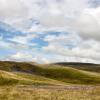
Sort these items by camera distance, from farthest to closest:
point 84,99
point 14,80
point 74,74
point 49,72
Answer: point 49,72, point 74,74, point 14,80, point 84,99

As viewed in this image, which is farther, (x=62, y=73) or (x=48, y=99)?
(x=62, y=73)

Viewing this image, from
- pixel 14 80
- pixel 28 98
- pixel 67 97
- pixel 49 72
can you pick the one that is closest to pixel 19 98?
pixel 28 98

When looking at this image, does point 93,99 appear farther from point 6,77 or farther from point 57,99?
point 6,77

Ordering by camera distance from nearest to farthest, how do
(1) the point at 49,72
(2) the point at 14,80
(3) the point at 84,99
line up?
(3) the point at 84,99 → (2) the point at 14,80 → (1) the point at 49,72

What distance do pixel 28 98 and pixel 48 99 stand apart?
77.2 inches

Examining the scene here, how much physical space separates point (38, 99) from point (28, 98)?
3.31ft

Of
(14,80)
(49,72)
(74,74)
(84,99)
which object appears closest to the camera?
(84,99)

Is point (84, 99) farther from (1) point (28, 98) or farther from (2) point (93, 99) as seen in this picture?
(1) point (28, 98)

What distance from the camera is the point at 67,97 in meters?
27.9

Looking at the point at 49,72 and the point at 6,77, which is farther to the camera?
the point at 49,72

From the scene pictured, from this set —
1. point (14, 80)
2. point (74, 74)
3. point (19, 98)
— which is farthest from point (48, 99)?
point (74, 74)

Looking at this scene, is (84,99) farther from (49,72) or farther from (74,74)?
(49,72)

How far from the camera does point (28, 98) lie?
26.8 m

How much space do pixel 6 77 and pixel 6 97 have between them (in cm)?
6331
